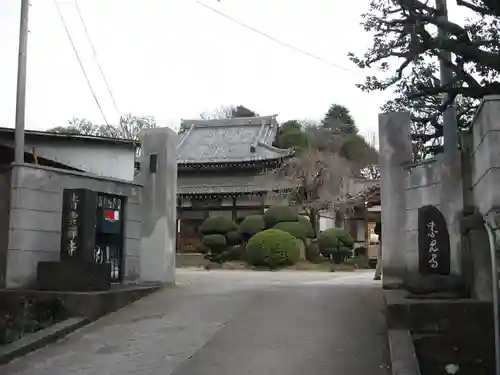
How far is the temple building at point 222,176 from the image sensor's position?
35906 mm

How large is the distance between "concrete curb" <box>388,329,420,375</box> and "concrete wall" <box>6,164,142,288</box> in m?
6.80

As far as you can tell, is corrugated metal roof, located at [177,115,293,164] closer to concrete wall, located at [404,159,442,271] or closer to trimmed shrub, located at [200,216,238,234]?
trimmed shrub, located at [200,216,238,234]

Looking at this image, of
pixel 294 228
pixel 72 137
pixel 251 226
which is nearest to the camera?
pixel 72 137

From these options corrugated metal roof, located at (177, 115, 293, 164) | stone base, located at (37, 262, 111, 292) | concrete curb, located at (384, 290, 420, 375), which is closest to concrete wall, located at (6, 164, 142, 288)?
stone base, located at (37, 262, 111, 292)

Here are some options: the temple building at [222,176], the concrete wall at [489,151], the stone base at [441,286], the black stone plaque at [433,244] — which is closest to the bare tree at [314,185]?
the temple building at [222,176]

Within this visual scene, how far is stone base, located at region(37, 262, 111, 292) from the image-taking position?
10.1 meters

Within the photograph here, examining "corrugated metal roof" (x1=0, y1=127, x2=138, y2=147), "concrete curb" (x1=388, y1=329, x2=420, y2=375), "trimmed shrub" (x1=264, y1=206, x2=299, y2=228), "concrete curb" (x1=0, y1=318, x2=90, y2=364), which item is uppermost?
"corrugated metal roof" (x1=0, y1=127, x2=138, y2=147)

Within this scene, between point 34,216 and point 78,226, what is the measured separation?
1.06 m

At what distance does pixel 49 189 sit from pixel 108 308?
271 cm

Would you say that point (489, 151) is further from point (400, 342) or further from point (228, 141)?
point (228, 141)

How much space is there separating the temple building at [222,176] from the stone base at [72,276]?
24219mm

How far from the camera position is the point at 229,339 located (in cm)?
807

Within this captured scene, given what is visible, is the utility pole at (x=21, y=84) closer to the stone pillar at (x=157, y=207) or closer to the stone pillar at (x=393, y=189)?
the stone pillar at (x=157, y=207)

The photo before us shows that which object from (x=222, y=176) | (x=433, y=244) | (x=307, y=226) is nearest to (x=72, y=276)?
(x=433, y=244)
